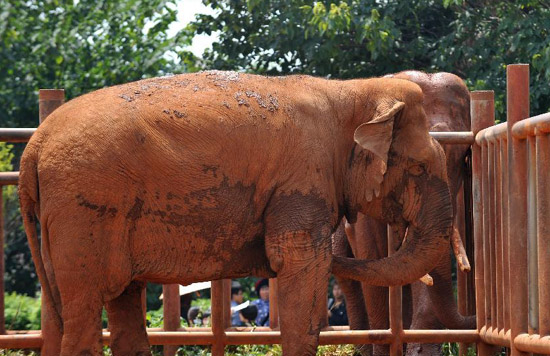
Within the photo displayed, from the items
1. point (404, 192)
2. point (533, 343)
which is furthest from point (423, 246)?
point (533, 343)

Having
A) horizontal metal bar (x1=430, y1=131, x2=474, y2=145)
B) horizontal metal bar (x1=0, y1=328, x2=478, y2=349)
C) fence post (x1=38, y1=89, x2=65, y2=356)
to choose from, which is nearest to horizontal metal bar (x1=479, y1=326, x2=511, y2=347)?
horizontal metal bar (x1=0, y1=328, x2=478, y2=349)

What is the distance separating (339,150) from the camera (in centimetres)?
714

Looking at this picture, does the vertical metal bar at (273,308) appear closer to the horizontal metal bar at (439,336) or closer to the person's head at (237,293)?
the horizontal metal bar at (439,336)

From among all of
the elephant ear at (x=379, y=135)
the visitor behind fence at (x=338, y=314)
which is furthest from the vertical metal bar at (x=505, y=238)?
the visitor behind fence at (x=338, y=314)

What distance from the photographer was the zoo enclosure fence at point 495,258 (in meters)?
6.90

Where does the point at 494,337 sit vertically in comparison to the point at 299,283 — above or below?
below

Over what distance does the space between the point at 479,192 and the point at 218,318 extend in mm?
1950

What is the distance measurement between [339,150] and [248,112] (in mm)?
643

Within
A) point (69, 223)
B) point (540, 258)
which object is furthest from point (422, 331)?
point (69, 223)

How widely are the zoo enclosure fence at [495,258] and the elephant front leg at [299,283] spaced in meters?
1.21

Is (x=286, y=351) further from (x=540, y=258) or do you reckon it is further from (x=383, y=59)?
(x=383, y=59)

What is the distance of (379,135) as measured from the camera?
704 centimetres

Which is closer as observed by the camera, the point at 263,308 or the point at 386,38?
the point at 263,308

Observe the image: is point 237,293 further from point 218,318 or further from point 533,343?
point 533,343
